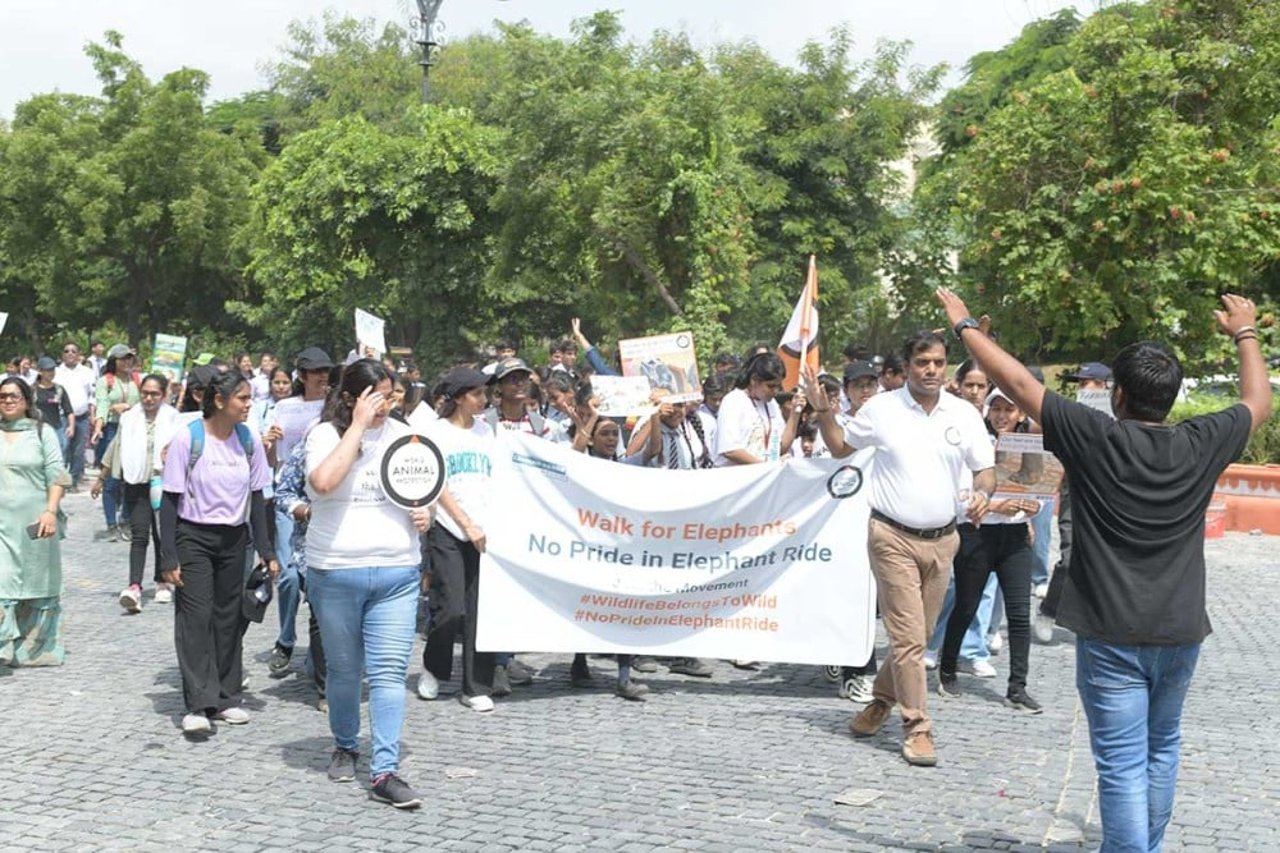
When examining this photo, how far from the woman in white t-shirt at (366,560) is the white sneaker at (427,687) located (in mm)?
1771

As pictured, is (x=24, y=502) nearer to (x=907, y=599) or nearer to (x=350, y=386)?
(x=350, y=386)

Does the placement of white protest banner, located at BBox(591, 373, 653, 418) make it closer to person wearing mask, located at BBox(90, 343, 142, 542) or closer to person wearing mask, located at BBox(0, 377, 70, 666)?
person wearing mask, located at BBox(0, 377, 70, 666)

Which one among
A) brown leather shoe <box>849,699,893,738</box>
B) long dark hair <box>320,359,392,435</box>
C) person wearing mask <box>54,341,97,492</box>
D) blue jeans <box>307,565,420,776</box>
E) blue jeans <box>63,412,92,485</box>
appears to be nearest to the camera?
blue jeans <box>307,565,420,776</box>

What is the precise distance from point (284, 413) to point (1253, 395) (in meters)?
6.03

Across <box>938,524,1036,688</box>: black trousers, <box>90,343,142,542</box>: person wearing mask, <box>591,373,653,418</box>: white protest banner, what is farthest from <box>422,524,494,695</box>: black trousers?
<box>90,343,142,542</box>: person wearing mask

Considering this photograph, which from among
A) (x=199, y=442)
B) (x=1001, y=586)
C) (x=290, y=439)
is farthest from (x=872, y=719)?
(x=290, y=439)

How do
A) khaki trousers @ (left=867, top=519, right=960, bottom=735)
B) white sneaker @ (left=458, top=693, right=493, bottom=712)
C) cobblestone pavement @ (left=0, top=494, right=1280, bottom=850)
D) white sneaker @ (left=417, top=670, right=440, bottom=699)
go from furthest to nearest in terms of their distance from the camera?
white sneaker @ (left=417, top=670, right=440, bottom=699) → white sneaker @ (left=458, top=693, right=493, bottom=712) → khaki trousers @ (left=867, top=519, right=960, bottom=735) → cobblestone pavement @ (left=0, top=494, right=1280, bottom=850)

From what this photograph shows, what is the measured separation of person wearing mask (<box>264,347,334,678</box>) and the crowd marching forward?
2 cm

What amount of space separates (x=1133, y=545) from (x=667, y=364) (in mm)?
4948

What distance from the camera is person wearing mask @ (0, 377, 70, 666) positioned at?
352 inches

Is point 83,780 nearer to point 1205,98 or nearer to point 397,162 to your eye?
point 1205,98

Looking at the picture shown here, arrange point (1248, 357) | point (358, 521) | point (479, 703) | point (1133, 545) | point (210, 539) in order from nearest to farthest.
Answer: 1. point (1133, 545)
2. point (1248, 357)
3. point (358, 521)
4. point (210, 539)
5. point (479, 703)

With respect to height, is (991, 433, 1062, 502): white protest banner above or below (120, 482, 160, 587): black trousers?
above

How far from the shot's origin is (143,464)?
39.7 feet
